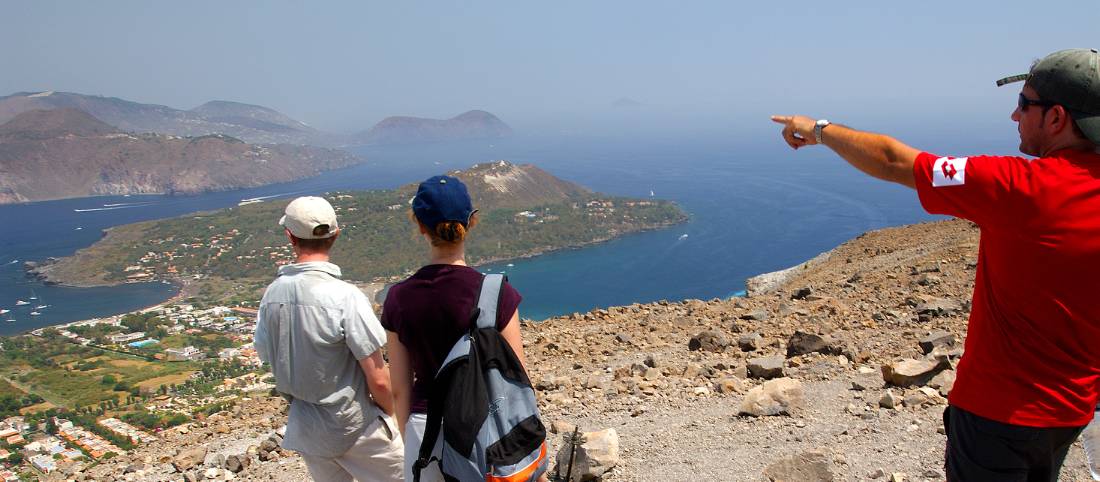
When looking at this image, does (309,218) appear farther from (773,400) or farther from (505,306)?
(773,400)

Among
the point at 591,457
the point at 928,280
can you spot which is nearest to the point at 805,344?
the point at 591,457

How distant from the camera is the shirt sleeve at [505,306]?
238 centimetres

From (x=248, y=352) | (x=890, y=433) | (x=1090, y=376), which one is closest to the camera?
(x=1090, y=376)

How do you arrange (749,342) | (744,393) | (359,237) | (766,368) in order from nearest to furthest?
(744,393), (766,368), (749,342), (359,237)

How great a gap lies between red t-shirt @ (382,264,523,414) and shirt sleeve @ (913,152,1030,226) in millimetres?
1392

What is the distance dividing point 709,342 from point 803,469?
358 cm

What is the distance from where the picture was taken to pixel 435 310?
2373mm

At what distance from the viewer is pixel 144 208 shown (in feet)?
488

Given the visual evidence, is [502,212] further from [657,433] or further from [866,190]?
[657,433]

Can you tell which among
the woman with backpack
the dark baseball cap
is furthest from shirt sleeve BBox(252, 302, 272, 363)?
the dark baseball cap


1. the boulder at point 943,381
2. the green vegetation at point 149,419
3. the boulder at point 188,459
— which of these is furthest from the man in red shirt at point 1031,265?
the green vegetation at point 149,419

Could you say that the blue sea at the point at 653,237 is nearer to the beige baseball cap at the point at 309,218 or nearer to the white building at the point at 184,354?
the white building at the point at 184,354

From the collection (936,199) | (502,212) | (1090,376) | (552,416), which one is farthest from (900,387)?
(502,212)

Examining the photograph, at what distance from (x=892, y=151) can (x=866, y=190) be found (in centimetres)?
13897
